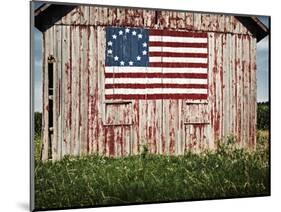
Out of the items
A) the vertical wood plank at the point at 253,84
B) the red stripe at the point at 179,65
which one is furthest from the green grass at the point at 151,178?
the red stripe at the point at 179,65

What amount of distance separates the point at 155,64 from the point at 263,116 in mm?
1058

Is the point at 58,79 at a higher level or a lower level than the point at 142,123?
higher

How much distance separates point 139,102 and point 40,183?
996mm

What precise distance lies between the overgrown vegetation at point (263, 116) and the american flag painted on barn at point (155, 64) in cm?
51

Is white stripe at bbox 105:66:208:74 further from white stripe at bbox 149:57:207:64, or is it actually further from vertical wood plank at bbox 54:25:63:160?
vertical wood plank at bbox 54:25:63:160


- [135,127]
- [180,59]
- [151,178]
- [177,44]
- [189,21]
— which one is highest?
[189,21]

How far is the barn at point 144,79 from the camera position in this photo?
502cm

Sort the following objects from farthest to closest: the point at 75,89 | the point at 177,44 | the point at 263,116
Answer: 1. the point at 263,116
2. the point at 177,44
3. the point at 75,89

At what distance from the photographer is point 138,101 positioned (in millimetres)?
5246

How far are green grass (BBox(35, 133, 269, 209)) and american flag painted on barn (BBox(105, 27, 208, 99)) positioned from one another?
51cm

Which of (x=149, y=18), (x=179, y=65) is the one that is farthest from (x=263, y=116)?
(x=149, y=18)

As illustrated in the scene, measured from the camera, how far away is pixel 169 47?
17.5 feet

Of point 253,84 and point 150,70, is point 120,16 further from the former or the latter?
point 253,84
